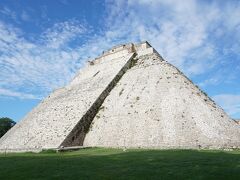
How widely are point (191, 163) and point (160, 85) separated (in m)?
16.3

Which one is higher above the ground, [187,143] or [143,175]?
[187,143]

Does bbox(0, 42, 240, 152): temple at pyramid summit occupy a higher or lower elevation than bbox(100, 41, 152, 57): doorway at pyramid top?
lower

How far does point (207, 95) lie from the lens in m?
31.5

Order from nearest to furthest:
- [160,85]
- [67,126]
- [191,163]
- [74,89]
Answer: [191,163], [67,126], [160,85], [74,89]

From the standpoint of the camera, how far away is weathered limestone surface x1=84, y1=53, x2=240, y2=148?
2392 cm

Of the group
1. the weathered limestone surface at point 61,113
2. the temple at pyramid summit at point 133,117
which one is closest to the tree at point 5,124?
the weathered limestone surface at point 61,113

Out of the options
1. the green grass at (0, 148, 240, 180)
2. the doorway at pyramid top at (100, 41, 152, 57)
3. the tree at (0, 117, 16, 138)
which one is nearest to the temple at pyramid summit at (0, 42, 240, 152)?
the doorway at pyramid top at (100, 41, 152, 57)

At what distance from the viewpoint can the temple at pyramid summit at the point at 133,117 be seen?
24344mm

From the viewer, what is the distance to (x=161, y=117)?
2614 centimetres

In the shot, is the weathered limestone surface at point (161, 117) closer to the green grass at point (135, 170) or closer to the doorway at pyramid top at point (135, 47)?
the green grass at point (135, 170)

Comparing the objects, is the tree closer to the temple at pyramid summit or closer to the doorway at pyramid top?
the temple at pyramid summit

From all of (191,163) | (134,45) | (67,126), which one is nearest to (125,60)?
(134,45)

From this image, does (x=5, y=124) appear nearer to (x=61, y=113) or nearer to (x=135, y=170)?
(x=61, y=113)

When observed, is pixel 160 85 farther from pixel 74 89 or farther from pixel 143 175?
pixel 143 175
